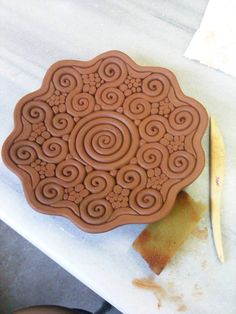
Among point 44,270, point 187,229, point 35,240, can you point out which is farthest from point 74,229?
point 44,270

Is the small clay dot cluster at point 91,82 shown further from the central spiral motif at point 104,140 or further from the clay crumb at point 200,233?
the clay crumb at point 200,233

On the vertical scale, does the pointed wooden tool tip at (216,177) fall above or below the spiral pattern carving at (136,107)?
below

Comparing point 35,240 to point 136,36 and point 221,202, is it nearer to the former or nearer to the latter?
point 221,202

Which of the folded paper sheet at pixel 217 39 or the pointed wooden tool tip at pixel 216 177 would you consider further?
the folded paper sheet at pixel 217 39

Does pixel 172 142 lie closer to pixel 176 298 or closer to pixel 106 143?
pixel 106 143

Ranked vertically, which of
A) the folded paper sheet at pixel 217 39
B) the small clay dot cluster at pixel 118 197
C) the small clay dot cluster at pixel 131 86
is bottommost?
the small clay dot cluster at pixel 118 197

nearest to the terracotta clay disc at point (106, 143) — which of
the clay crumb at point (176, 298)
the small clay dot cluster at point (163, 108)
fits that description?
the small clay dot cluster at point (163, 108)

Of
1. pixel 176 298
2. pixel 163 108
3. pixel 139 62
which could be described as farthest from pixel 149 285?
pixel 139 62
